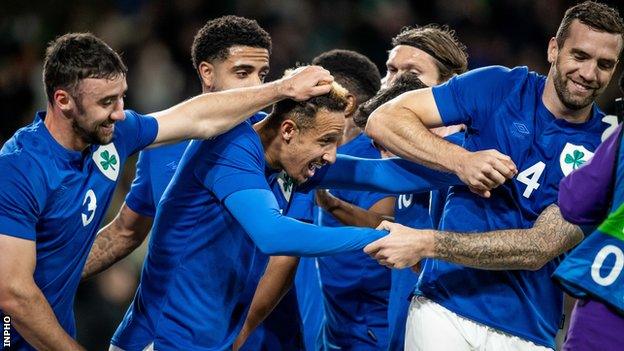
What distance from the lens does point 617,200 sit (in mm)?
3600

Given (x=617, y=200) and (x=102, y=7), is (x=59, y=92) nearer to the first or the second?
(x=617, y=200)

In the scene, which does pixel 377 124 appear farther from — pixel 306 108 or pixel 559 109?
pixel 559 109

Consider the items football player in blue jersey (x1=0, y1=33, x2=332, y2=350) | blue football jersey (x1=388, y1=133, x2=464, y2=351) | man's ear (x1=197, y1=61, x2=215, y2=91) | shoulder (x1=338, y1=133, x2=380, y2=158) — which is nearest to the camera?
football player in blue jersey (x1=0, y1=33, x2=332, y2=350)

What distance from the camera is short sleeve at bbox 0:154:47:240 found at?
13.3 ft

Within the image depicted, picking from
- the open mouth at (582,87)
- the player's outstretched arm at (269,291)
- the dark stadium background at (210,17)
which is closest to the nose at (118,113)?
the player's outstretched arm at (269,291)

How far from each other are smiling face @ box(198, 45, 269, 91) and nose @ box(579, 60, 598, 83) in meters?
2.10

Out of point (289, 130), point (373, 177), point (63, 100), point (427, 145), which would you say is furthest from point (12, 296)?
point (427, 145)

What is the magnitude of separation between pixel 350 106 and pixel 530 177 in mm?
895

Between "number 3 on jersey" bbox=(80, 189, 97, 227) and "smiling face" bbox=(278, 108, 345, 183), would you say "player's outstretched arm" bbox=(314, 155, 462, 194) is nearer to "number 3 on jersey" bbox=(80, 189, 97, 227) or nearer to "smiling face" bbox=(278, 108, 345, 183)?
"smiling face" bbox=(278, 108, 345, 183)

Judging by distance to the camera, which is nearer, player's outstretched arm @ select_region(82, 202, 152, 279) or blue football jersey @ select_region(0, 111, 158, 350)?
blue football jersey @ select_region(0, 111, 158, 350)

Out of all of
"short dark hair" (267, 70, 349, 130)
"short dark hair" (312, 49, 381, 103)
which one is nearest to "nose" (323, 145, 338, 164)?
"short dark hair" (267, 70, 349, 130)

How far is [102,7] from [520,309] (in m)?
7.51

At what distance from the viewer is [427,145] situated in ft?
14.5

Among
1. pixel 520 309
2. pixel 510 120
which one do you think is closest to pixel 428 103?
pixel 510 120
